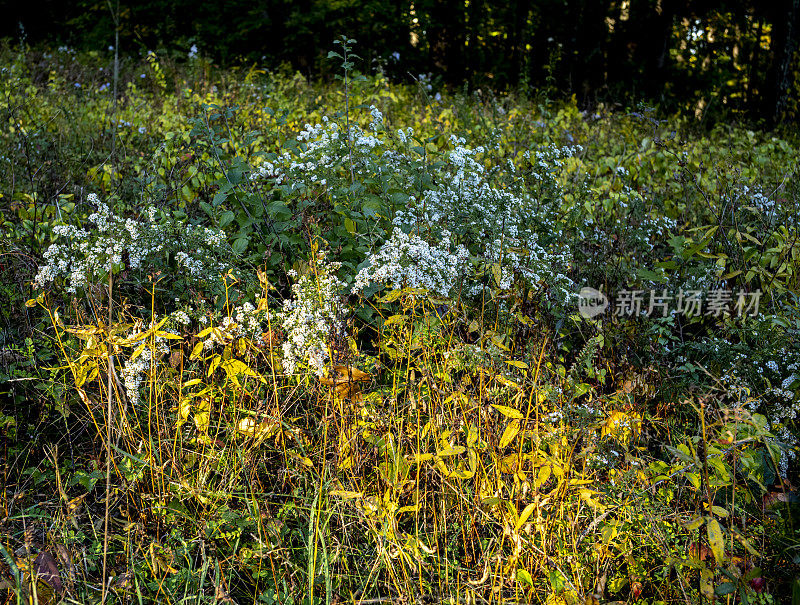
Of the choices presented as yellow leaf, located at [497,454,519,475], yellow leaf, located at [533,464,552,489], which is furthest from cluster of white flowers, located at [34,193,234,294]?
yellow leaf, located at [533,464,552,489]

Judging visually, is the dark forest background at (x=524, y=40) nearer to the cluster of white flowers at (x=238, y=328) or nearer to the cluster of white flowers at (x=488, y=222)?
the cluster of white flowers at (x=488, y=222)

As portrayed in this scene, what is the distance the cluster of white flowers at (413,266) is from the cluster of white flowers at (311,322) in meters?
0.12

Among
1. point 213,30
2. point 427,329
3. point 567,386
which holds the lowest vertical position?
point 567,386

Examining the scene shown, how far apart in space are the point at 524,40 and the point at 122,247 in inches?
359

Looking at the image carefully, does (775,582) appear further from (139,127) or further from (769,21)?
(769,21)

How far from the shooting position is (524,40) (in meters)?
10.2

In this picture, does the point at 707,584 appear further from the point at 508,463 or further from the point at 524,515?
the point at 508,463

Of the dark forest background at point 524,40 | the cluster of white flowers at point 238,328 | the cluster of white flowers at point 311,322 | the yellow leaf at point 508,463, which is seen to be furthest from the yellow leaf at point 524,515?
the dark forest background at point 524,40

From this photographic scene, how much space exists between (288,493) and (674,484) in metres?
1.21

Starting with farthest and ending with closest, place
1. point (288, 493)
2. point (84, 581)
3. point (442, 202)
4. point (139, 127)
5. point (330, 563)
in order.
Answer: point (139, 127), point (442, 202), point (288, 493), point (330, 563), point (84, 581)

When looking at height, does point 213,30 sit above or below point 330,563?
above

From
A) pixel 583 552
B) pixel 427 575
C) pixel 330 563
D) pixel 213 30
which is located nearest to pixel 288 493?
pixel 330 563

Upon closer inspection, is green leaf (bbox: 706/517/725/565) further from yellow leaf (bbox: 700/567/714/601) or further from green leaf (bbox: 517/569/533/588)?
green leaf (bbox: 517/569/533/588)

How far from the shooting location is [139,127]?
498cm
